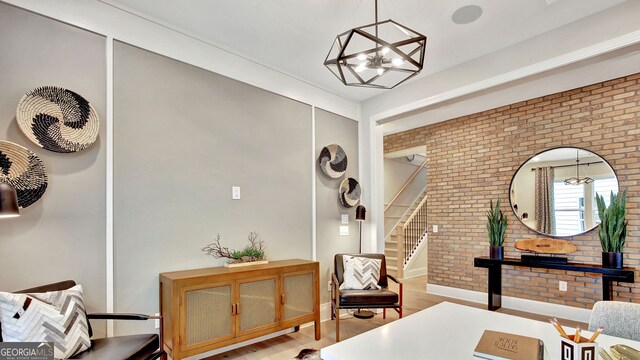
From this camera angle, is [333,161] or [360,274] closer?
[360,274]

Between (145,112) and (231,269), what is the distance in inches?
60.3

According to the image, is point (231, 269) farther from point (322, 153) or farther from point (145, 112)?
point (322, 153)

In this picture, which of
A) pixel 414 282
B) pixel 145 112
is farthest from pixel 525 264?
pixel 145 112

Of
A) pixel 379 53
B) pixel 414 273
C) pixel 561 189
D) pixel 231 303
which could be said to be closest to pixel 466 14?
pixel 379 53

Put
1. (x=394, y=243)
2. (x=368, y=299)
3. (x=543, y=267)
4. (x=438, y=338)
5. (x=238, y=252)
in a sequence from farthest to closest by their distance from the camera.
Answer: (x=394, y=243) → (x=543, y=267) → (x=368, y=299) → (x=238, y=252) → (x=438, y=338)

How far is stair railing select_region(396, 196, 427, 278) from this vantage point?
6542 millimetres

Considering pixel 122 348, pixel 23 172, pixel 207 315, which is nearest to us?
pixel 122 348

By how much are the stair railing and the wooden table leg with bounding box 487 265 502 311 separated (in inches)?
81.2

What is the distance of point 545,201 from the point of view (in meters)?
4.48

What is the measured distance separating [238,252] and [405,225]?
4.31m

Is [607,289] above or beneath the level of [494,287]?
above

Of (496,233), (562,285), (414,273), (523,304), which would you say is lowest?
(414,273)

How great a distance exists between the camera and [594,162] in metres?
4.10

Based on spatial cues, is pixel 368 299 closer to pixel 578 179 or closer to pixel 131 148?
pixel 131 148
